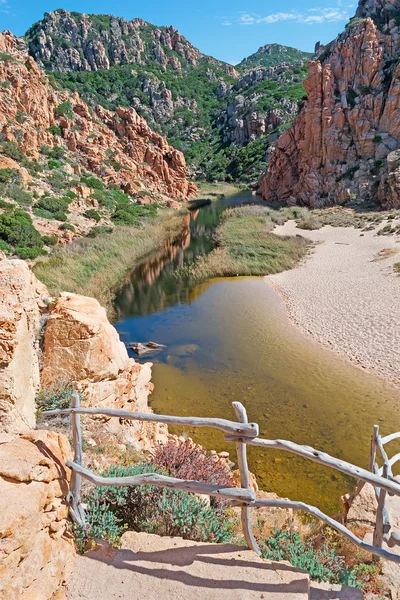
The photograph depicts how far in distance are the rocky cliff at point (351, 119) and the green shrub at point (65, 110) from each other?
3336 cm

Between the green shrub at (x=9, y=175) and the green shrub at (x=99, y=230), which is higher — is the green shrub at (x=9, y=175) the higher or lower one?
the higher one

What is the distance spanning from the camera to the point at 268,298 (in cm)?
1872

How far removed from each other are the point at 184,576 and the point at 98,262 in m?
21.2

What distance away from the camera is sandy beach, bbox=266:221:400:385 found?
40.6 ft

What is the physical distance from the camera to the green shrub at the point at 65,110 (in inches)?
1800

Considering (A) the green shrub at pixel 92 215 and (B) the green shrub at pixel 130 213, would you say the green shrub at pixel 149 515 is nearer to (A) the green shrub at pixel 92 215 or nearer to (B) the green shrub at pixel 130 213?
(A) the green shrub at pixel 92 215

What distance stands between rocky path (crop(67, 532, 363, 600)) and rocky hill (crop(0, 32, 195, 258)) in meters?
19.7

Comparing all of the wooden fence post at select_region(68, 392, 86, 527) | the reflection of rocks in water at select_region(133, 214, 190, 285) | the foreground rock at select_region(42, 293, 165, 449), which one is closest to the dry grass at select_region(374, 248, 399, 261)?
the reflection of rocks in water at select_region(133, 214, 190, 285)

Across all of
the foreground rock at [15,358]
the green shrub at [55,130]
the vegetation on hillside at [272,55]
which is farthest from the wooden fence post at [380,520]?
the vegetation on hillside at [272,55]

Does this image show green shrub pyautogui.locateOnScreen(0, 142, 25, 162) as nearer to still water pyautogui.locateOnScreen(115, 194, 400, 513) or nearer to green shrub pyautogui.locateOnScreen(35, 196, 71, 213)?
green shrub pyautogui.locateOnScreen(35, 196, 71, 213)

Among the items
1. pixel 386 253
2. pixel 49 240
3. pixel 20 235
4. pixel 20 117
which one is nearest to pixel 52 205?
pixel 49 240

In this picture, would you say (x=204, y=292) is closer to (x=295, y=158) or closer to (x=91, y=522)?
(x=91, y=522)

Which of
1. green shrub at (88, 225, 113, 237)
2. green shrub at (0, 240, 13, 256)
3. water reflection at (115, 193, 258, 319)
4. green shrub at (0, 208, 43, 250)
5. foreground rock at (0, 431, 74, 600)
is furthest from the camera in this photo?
green shrub at (88, 225, 113, 237)

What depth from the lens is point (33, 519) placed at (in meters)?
3.00
